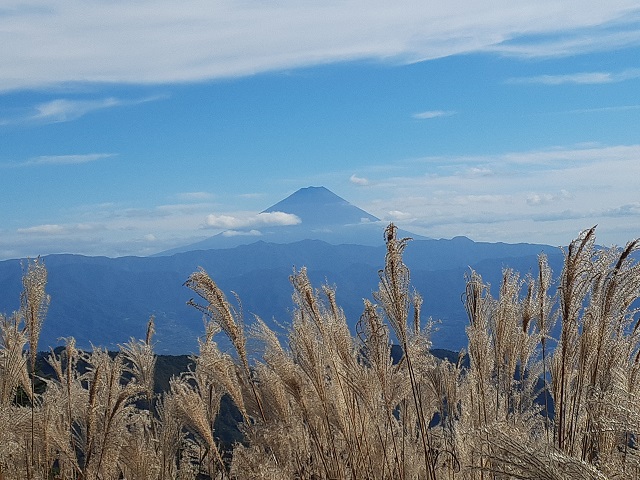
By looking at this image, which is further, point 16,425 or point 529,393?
point 529,393

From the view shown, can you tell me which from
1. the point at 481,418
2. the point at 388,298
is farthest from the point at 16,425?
the point at 481,418

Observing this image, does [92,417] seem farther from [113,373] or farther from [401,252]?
[401,252]

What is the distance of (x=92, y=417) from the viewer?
3.57 metres

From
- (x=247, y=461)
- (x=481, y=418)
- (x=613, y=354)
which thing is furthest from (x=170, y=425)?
(x=613, y=354)

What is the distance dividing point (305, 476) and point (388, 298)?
1861mm

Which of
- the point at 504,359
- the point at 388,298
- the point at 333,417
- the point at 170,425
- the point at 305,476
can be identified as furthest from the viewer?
the point at 170,425

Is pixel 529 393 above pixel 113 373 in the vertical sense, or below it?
below

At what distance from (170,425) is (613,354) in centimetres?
332

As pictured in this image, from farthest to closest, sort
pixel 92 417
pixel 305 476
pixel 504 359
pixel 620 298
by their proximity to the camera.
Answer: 1. pixel 305 476
2. pixel 504 359
3. pixel 92 417
4. pixel 620 298

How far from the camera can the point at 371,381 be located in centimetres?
359

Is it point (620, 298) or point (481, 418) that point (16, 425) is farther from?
point (620, 298)

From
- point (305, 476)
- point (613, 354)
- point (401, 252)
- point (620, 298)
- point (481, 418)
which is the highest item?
point (401, 252)

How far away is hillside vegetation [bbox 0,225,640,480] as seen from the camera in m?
3.19

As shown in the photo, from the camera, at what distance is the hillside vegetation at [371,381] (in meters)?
3.19
